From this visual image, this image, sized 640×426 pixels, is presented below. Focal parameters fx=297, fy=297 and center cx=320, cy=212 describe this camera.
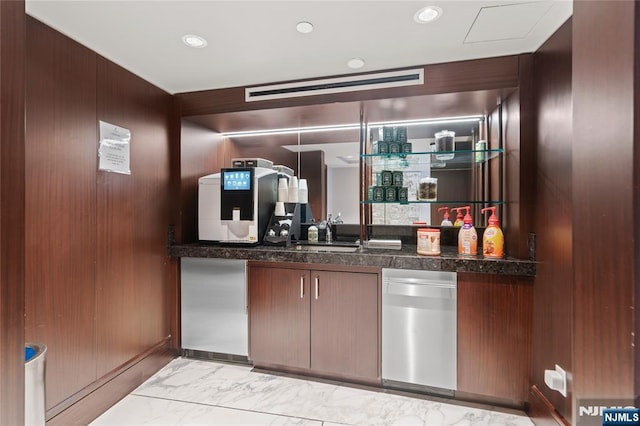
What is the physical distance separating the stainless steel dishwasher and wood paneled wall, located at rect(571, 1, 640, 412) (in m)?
1.48

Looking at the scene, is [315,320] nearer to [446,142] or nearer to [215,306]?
[215,306]

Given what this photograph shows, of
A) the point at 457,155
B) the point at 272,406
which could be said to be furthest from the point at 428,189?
the point at 272,406

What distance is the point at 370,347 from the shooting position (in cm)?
210

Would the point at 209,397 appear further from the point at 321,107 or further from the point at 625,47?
the point at 625,47

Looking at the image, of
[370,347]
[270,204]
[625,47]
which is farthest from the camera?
[270,204]

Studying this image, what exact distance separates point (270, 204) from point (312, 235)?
489 millimetres

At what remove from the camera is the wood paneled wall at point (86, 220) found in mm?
1546

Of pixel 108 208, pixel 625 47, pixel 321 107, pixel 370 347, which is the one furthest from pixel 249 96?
pixel 625 47

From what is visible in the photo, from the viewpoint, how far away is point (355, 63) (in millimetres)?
2041

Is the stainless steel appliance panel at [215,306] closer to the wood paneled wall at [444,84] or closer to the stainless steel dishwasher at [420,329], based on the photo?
the stainless steel dishwasher at [420,329]

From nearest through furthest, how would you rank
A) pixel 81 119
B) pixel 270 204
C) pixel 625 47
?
pixel 625 47 < pixel 81 119 < pixel 270 204

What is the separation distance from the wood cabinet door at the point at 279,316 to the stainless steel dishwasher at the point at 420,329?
60 centimetres

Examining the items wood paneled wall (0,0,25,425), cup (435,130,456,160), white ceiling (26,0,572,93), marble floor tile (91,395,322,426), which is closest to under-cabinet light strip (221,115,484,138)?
cup (435,130,456,160)

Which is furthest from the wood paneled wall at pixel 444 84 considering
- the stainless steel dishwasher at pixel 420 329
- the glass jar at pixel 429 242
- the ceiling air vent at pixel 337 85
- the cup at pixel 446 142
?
the stainless steel dishwasher at pixel 420 329
